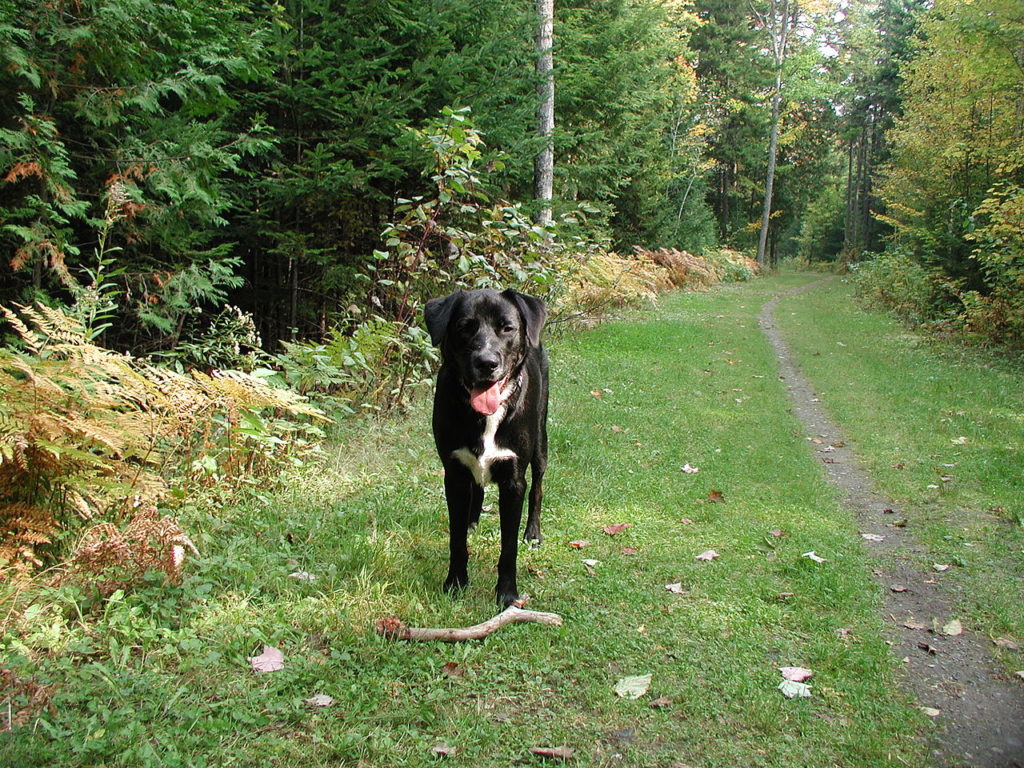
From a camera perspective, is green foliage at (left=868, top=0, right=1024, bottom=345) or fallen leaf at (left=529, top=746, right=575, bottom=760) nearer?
fallen leaf at (left=529, top=746, right=575, bottom=760)

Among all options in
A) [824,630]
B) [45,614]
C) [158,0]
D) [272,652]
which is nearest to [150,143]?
[158,0]

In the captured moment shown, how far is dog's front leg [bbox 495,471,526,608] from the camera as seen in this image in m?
3.61

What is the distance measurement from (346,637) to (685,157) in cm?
2838

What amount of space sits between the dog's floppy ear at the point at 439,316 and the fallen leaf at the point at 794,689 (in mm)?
2284

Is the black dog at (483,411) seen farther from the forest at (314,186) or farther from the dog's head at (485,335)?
the forest at (314,186)

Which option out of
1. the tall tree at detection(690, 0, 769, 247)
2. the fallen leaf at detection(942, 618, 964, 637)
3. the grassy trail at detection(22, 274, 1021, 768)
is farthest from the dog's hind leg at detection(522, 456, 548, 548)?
the tall tree at detection(690, 0, 769, 247)

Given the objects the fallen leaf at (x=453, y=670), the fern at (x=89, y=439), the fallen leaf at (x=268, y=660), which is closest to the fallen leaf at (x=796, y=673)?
the fallen leaf at (x=453, y=670)

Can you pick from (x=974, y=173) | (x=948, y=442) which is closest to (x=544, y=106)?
(x=948, y=442)

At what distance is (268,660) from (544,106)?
10.9 meters

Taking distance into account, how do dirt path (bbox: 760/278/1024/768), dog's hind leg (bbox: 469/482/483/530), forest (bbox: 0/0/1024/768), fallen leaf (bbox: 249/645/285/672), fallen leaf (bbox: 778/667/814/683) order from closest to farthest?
dirt path (bbox: 760/278/1024/768) < forest (bbox: 0/0/1024/768) < fallen leaf (bbox: 249/645/285/672) < fallen leaf (bbox: 778/667/814/683) < dog's hind leg (bbox: 469/482/483/530)

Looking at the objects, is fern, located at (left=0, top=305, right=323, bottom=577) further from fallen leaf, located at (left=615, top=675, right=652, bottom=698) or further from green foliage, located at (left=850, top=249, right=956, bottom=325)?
green foliage, located at (left=850, top=249, right=956, bottom=325)

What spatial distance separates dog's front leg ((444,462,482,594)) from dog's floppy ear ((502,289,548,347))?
84cm

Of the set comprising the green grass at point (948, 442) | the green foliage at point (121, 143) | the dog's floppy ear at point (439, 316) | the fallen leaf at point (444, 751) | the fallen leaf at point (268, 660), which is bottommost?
the green grass at point (948, 442)

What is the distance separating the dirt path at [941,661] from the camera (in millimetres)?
2602
